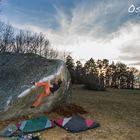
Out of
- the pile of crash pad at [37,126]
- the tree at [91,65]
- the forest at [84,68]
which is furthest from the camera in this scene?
the tree at [91,65]

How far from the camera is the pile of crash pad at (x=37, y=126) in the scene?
6172mm

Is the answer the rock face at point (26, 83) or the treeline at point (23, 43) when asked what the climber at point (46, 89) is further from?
the treeline at point (23, 43)

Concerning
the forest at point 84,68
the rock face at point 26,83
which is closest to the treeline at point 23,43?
the forest at point 84,68

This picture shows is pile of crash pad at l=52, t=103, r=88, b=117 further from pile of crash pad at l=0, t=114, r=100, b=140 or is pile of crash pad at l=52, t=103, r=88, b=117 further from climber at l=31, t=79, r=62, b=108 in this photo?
pile of crash pad at l=0, t=114, r=100, b=140

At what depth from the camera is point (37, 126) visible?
671 centimetres

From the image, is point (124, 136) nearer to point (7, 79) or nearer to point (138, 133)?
point (138, 133)

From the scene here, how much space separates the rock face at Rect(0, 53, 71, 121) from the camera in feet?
24.4

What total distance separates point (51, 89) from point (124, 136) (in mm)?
2973

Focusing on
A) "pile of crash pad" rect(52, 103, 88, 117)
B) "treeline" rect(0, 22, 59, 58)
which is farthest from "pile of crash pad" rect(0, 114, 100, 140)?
"treeline" rect(0, 22, 59, 58)

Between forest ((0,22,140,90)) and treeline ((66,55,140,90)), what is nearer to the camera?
forest ((0,22,140,90))

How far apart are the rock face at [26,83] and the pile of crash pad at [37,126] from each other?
645 mm

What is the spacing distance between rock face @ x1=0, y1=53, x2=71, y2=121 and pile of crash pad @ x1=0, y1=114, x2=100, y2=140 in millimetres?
645

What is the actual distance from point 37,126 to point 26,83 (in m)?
1.68

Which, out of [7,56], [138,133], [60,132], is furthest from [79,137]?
[7,56]
